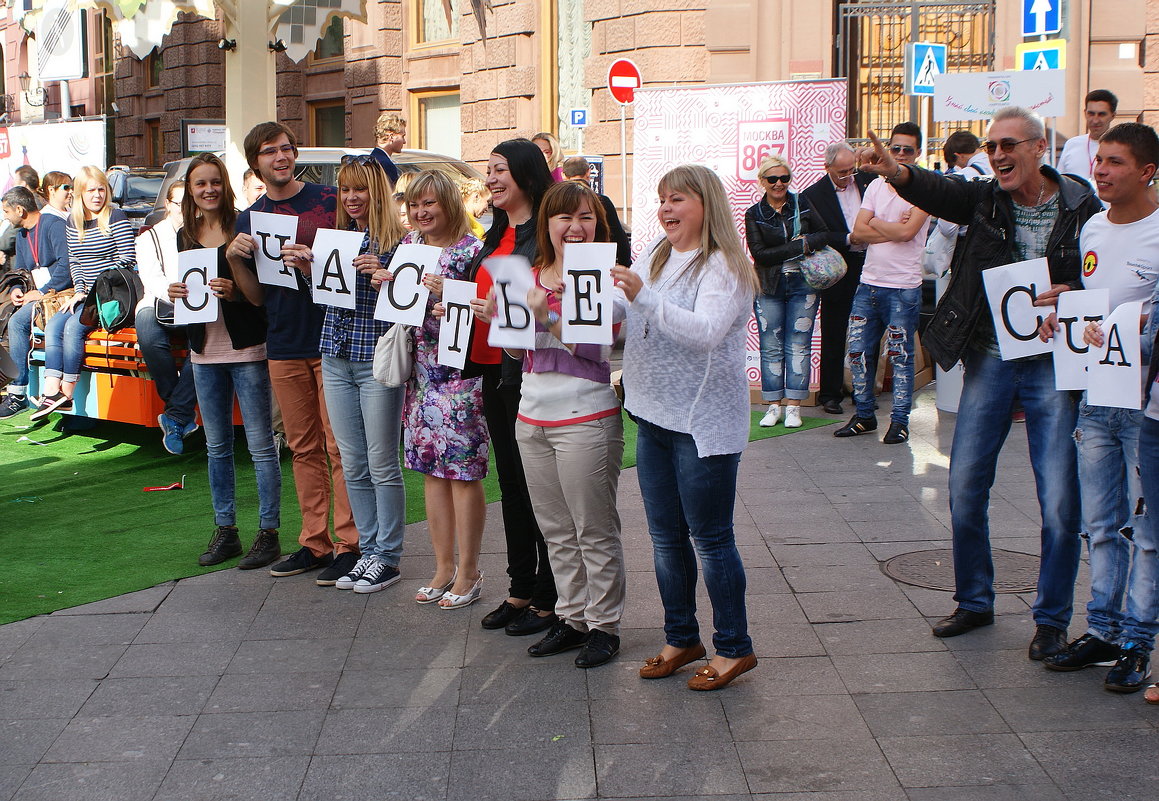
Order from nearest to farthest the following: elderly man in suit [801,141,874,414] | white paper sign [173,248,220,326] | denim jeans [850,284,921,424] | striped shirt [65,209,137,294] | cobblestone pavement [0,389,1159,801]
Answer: cobblestone pavement [0,389,1159,801]
white paper sign [173,248,220,326]
denim jeans [850,284,921,424]
elderly man in suit [801,141,874,414]
striped shirt [65,209,137,294]

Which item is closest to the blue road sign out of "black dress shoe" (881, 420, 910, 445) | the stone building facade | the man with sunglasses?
the stone building facade

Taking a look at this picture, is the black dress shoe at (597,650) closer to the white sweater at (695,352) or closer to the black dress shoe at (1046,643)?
the white sweater at (695,352)

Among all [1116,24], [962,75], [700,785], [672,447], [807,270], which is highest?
[1116,24]

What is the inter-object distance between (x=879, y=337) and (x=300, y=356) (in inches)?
198

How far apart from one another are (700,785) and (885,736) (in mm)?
735

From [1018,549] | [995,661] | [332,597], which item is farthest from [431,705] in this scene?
[1018,549]

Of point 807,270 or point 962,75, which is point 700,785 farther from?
point 962,75

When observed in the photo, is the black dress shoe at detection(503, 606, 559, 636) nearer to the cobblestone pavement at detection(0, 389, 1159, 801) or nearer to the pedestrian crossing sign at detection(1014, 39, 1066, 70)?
the cobblestone pavement at detection(0, 389, 1159, 801)

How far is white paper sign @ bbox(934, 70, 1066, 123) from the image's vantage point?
1139cm

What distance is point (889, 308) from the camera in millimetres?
9383

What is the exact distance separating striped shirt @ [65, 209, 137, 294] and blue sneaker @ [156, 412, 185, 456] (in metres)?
1.92

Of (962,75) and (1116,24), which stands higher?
(1116,24)

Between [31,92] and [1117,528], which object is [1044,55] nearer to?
[1117,528]

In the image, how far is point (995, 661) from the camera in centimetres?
494
